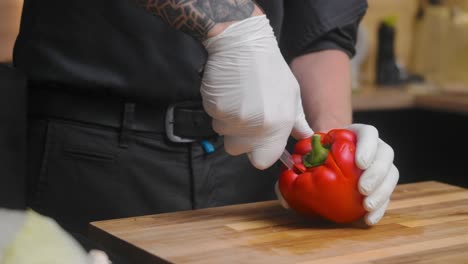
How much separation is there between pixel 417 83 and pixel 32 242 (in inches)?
98.3

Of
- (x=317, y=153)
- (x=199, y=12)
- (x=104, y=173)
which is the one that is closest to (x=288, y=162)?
(x=317, y=153)

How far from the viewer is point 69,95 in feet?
4.46

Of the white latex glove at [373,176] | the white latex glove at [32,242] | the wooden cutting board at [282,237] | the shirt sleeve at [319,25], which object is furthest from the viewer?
the shirt sleeve at [319,25]

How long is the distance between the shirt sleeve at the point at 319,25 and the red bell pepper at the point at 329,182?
42 centimetres

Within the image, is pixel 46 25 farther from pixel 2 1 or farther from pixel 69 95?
pixel 2 1

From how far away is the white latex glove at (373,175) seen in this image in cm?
108

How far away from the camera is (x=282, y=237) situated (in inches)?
40.8

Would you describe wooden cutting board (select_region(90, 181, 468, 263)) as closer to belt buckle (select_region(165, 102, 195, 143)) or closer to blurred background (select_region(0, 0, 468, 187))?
belt buckle (select_region(165, 102, 195, 143))

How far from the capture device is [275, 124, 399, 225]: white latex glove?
1.08 m

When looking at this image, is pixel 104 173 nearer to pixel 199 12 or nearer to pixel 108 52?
pixel 108 52

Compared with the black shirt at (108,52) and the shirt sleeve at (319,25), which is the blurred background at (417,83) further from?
the black shirt at (108,52)

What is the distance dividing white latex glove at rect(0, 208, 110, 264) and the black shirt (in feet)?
2.07

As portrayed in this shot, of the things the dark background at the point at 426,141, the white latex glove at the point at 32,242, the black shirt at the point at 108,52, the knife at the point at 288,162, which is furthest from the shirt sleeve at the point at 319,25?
the dark background at the point at 426,141

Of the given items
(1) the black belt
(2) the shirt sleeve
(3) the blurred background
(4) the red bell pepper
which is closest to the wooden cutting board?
(4) the red bell pepper
